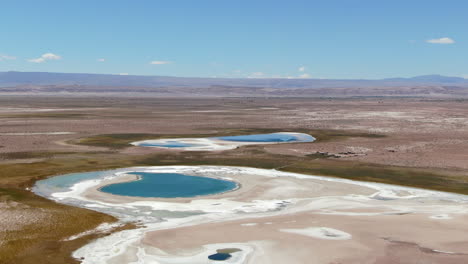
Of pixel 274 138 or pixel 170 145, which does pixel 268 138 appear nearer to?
pixel 274 138

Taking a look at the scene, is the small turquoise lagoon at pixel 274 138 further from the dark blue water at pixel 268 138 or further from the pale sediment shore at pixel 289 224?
the pale sediment shore at pixel 289 224

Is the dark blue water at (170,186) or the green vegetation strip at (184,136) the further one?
the green vegetation strip at (184,136)

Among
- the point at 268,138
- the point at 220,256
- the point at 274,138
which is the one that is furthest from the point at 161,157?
the point at 220,256

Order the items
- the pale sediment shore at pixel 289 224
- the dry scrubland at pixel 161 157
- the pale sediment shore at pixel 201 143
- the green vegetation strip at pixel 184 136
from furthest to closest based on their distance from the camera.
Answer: the green vegetation strip at pixel 184 136 < the pale sediment shore at pixel 201 143 < the dry scrubland at pixel 161 157 < the pale sediment shore at pixel 289 224

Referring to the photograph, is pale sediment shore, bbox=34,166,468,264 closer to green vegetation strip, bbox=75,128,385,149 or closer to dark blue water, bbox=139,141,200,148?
dark blue water, bbox=139,141,200,148

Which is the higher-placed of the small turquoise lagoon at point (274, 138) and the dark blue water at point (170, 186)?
the small turquoise lagoon at point (274, 138)

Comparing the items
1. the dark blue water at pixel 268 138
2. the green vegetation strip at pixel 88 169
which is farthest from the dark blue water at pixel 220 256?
the dark blue water at pixel 268 138
